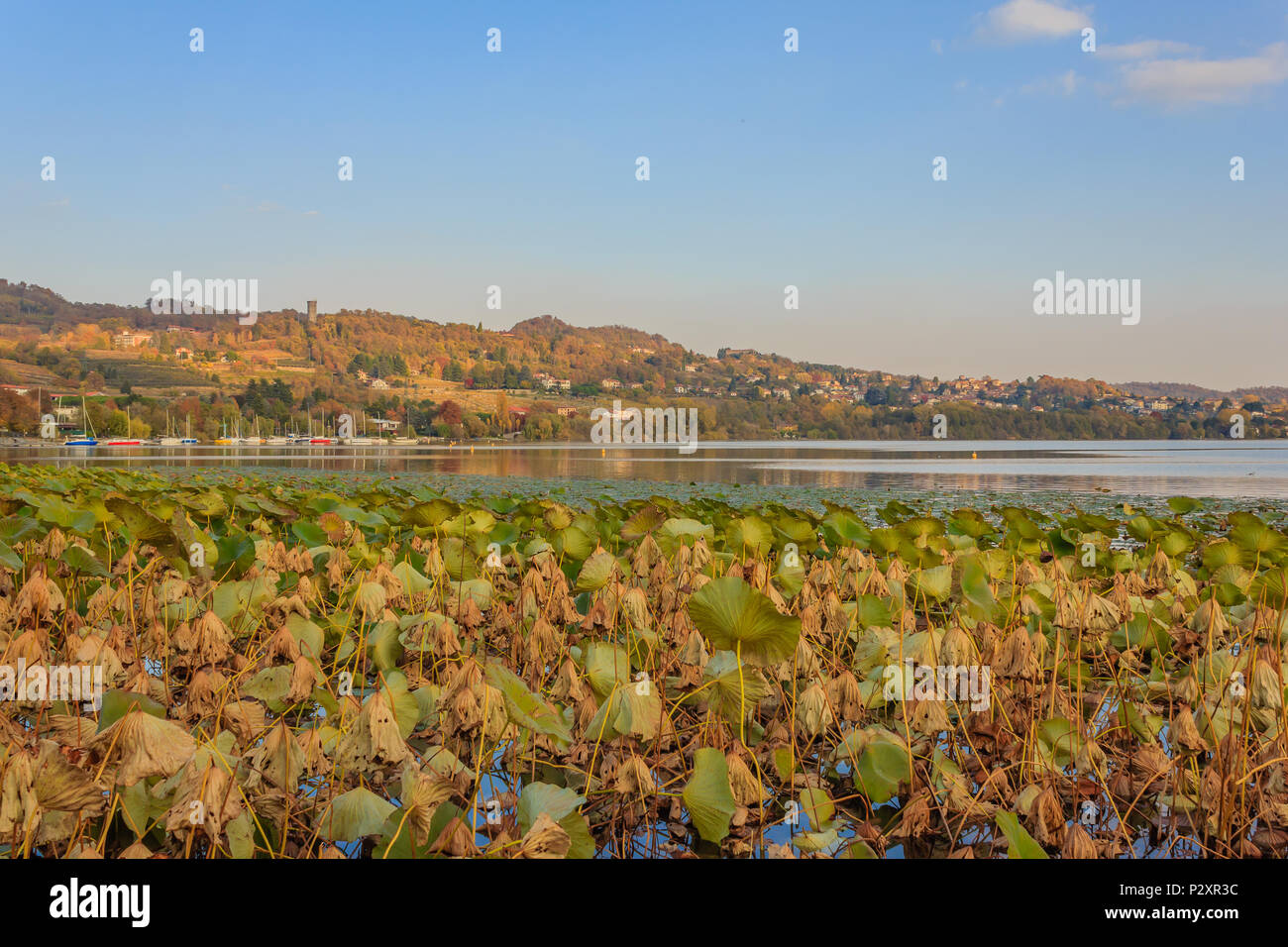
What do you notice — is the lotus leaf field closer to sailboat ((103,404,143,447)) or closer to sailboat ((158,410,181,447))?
sailboat ((103,404,143,447))

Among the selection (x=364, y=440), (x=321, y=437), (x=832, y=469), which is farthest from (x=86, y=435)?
(x=832, y=469)

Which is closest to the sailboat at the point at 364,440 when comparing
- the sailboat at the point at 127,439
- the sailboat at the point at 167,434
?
the sailboat at the point at 167,434

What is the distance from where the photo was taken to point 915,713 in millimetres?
3836

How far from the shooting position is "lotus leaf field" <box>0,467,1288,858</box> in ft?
9.49

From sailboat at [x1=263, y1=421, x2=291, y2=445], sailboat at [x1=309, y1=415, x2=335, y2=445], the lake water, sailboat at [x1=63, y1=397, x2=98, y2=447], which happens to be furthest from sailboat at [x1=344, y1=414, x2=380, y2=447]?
the lake water

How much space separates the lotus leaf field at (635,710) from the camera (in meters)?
2.89

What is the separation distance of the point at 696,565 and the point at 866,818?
311cm

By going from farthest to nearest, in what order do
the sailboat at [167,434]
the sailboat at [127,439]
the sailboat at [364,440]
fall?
the sailboat at [364,440] < the sailboat at [167,434] < the sailboat at [127,439]

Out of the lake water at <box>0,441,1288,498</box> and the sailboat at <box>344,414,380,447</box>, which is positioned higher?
the sailboat at <box>344,414,380,447</box>

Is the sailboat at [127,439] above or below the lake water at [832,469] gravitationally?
above

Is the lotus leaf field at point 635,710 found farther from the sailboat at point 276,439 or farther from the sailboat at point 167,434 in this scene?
the sailboat at point 276,439
